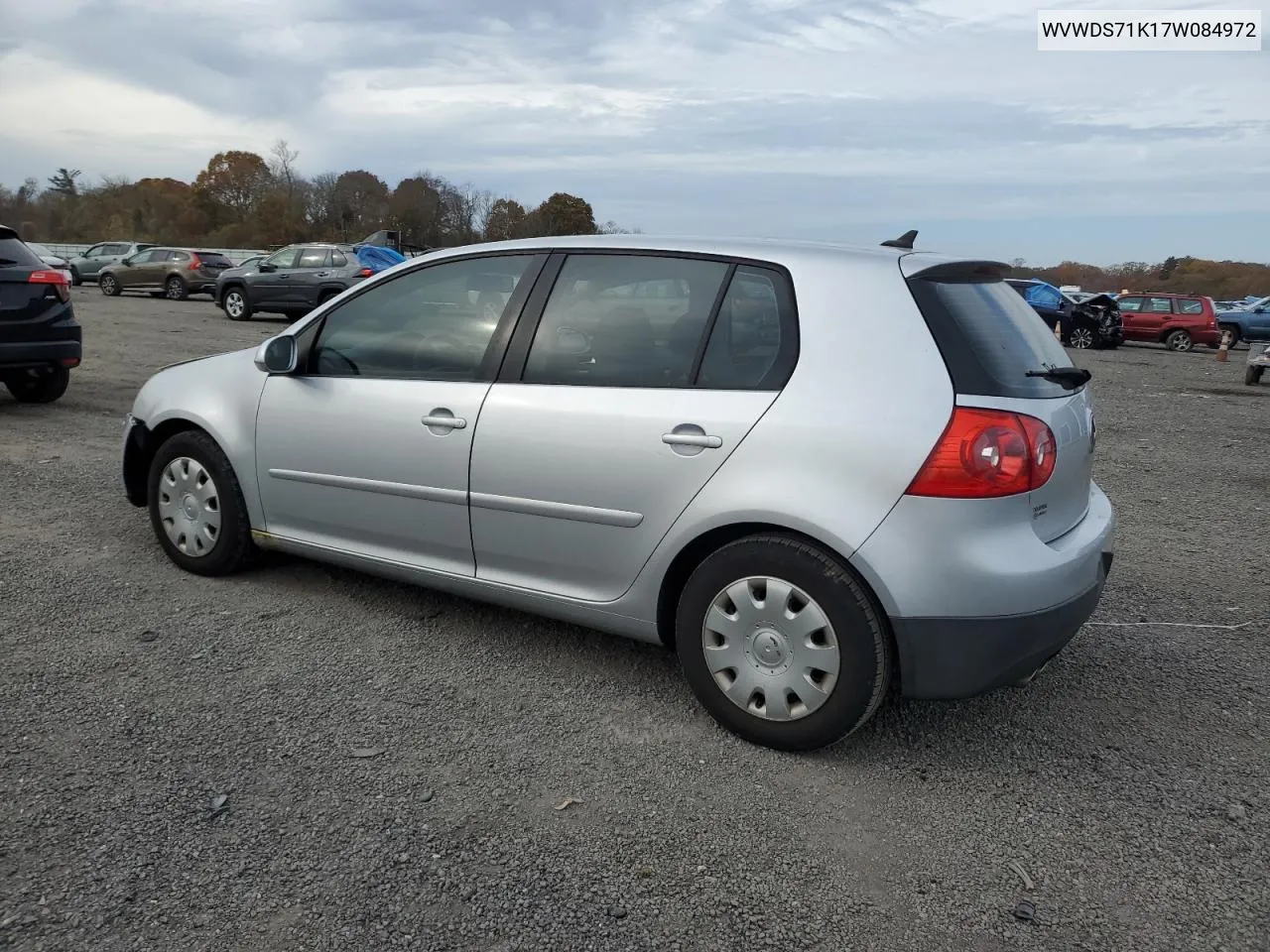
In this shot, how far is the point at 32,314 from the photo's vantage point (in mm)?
8094

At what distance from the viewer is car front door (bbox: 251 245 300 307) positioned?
20578 mm

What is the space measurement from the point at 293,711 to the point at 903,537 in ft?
6.75

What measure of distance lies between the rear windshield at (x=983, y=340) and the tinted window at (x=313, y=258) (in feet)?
62.1

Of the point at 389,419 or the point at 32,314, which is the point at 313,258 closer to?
the point at 32,314

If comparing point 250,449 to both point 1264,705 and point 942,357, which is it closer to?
point 942,357

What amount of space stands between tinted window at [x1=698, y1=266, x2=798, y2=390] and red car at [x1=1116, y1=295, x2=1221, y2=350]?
25.1 metres

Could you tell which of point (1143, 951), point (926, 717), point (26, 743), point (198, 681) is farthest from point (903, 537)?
point (26, 743)

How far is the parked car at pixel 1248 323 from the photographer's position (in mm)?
27562

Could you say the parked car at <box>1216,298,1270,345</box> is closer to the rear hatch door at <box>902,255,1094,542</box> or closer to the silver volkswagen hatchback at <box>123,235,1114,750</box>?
the rear hatch door at <box>902,255,1094,542</box>

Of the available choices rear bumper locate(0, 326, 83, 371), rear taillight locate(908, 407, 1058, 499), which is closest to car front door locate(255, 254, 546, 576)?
rear taillight locate(908, 407, 1058, 499)

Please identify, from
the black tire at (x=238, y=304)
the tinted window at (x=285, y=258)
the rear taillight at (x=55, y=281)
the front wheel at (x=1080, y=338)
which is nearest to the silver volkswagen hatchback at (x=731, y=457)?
the rear taillight at (x=55, y=281)

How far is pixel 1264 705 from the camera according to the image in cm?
363

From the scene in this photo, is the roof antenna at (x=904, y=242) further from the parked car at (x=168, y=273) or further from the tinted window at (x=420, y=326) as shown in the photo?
the parked car at (x=168, y=273)

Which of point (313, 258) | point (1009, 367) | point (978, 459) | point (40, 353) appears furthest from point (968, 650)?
point (313, 258)
